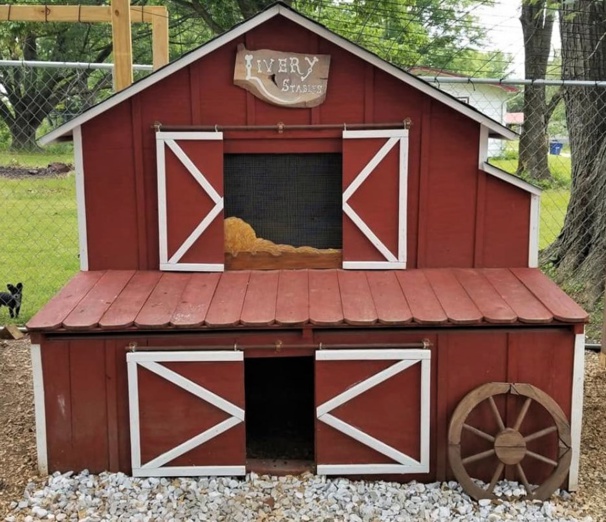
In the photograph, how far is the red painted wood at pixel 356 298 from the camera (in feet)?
13.8

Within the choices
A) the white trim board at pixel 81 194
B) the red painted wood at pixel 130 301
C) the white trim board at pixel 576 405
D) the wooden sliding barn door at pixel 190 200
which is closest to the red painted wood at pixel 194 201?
the wooden sliding barn door at pixel 190 200

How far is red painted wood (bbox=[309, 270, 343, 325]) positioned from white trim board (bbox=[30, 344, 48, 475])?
6.11ft

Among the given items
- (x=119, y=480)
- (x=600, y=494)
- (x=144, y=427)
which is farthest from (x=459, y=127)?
(x=119, y=480)

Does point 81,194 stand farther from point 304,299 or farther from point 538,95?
point 538,95

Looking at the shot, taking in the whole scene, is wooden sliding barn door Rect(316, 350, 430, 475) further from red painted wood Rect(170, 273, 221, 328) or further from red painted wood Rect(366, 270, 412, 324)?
red painted wood Rect(170, 273, 221, 328)

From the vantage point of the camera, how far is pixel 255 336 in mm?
4316

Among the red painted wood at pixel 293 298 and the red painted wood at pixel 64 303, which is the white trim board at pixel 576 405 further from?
the red painted wood at pixel 64 303

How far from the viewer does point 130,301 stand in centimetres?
444

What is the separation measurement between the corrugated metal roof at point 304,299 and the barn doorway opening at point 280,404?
52.0 inches

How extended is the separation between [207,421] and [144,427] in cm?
43

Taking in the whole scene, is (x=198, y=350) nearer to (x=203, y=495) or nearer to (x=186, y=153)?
(x=203, y=495)

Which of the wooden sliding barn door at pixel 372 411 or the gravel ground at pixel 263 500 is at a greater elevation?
the wooden sliding barn door at pixel 372 411

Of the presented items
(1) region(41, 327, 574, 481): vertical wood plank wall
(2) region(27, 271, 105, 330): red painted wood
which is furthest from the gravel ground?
(2) region(27, 271, 105, 330): red painted wood

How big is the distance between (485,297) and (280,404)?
228 cm
